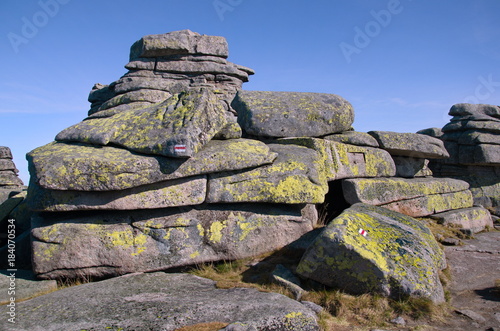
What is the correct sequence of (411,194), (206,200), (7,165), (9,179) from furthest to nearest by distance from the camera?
(7,165) → (9,179) → (411,194) → (206,200)

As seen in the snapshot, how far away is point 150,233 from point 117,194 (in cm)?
124

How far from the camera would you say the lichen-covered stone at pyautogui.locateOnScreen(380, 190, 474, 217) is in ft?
46.4

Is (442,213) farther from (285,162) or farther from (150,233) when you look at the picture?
(150,233)

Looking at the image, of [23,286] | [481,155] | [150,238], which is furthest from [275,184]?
[481,155]

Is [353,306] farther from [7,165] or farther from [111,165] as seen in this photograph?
[7,165]

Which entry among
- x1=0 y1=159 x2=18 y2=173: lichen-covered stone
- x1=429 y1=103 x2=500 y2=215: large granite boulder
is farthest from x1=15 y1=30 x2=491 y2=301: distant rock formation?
x1=0 y1=159 x2=18 y2=173: lichen-covered stone

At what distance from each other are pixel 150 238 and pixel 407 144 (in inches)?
456

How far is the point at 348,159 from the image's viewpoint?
1352 centimetres

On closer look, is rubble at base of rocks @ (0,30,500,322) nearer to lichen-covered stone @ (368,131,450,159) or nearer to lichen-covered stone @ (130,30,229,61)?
lichen-covered stone @ (368,131,450,159)

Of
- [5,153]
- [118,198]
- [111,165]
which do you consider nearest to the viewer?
[111,165]

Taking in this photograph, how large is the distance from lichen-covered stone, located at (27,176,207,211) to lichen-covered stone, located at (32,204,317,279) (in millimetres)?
398

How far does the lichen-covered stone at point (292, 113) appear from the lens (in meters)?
12.9

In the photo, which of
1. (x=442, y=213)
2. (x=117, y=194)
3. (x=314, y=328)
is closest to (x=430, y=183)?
(x=442, y=213)

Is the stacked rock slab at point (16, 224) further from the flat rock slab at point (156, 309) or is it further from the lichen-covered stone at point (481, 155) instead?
the lichen-covered stone at point (481, 155)
